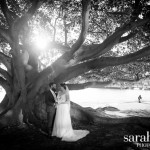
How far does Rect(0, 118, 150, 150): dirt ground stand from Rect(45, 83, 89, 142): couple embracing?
327mm

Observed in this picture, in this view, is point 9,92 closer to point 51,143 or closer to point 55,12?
→ point 51,143

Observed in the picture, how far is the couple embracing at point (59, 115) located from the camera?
25.2ft

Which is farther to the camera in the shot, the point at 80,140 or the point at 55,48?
the point at 55,48

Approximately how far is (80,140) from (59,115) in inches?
50.7

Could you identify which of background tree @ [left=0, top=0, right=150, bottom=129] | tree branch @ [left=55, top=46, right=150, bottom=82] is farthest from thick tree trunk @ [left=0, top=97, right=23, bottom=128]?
tree branch @ [left=55, top=46, right=150, bottom=82]

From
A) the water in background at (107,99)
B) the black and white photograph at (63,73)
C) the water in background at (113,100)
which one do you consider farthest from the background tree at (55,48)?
the water in background at (107,99)

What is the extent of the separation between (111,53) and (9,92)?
7.39 meters

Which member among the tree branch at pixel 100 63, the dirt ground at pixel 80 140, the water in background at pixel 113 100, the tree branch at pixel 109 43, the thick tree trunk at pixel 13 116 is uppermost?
the tree branch at pixel 109 43

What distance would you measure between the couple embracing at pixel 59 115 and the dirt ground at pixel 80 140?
0.33m

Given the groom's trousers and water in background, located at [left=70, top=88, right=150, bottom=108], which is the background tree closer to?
the groom's trousers

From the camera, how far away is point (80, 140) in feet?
24.1

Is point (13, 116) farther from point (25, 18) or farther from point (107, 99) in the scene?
point (107, 99)

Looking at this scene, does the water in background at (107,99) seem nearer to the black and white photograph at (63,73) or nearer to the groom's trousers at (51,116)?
the black and white photograph at (63,73)

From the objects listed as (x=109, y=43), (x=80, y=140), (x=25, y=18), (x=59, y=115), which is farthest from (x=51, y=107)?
(x=109, y=43)
